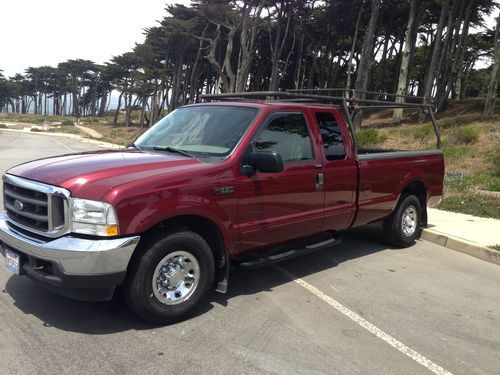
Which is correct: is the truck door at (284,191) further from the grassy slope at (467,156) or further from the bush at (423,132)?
the bush at (423,132)

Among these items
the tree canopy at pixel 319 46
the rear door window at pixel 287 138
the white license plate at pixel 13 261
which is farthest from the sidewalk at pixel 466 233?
the tree canopy at pixel 319 46

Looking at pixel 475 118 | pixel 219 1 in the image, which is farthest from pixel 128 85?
pixel 475 118

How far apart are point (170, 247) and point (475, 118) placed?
20313 mm

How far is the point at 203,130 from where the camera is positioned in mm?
5008

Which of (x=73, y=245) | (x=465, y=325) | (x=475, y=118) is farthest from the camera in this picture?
(x=475, y=118)

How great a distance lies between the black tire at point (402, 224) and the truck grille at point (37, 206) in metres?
4.71

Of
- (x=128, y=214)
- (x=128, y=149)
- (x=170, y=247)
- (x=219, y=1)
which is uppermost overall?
(x=219, y=1)

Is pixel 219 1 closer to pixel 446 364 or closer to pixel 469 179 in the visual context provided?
pixel 469 179

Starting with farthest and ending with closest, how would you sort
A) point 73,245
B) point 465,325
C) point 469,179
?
point 469,179
point 465,325
point 73,245

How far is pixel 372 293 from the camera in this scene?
513 cm

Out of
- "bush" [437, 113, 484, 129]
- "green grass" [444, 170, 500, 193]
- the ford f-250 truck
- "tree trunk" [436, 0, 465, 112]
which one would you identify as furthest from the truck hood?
"tree trunk" [436, 0, 465, 112]

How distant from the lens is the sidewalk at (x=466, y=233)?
6.98m

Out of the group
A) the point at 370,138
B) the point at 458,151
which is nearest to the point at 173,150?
the point at 458,151

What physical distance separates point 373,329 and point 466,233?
435cm
